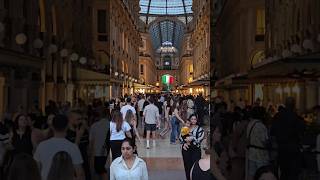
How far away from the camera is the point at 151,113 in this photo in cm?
1237

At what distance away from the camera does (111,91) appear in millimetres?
4180

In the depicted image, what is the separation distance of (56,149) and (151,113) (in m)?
8.76

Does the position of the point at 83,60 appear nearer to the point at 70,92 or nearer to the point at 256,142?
the point at 70,92

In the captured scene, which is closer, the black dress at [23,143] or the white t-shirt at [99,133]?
the black dress at [23,143]

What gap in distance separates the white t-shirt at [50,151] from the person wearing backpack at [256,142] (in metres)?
1.95

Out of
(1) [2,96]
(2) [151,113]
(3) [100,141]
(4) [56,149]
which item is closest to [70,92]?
(3) [100,141]

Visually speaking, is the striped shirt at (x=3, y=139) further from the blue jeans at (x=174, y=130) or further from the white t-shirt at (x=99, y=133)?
the blue jeans at (x=174, y=130)

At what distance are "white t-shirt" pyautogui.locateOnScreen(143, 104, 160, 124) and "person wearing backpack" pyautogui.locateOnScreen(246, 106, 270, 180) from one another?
724cm

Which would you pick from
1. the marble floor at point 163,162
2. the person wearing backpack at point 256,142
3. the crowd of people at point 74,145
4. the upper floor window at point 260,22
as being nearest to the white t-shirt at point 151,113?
the marble floor at point 163,162

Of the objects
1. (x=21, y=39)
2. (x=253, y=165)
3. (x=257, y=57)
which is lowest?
(x=253, y=165)

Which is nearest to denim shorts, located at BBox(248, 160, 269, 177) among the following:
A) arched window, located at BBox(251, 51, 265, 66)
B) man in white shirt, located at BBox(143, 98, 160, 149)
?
arched window, located at BBox(251, 51, 265, 66)

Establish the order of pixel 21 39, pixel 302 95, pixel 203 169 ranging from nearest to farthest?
pixel 203 169, pixel 302 95, pixel 21 39

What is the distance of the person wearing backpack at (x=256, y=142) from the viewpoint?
196 inches

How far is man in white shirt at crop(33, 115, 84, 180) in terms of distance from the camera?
3.56m
